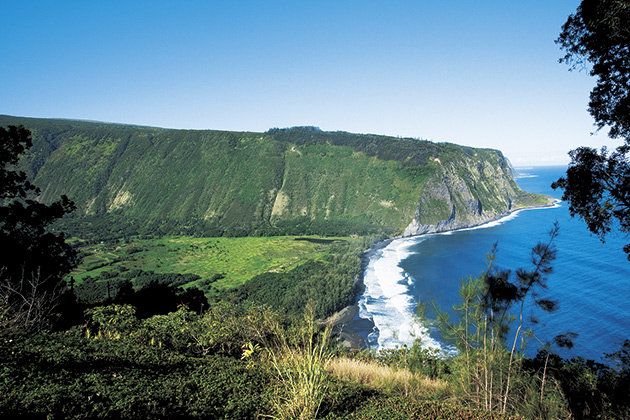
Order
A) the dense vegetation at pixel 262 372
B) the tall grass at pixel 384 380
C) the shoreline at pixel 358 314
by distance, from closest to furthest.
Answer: the dense vegetation at pixel 262 372 → the tall grass at pixel 384 380 → the shoreline at pixel 358 314

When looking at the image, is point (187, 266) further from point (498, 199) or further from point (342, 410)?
point (498, 199)

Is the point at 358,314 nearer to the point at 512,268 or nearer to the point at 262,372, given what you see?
the point at 512,268

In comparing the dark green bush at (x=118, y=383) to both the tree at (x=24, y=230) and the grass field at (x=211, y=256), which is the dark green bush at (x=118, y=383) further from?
the grass field at (x=211, y=256)

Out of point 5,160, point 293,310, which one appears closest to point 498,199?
point 293,310

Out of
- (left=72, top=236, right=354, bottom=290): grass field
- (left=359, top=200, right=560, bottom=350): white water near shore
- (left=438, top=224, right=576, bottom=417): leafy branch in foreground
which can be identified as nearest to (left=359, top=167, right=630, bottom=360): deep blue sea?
(left=359, top=200, right=560, bottom=350): white water near shore

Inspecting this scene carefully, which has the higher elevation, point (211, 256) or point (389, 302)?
point (389, 302)

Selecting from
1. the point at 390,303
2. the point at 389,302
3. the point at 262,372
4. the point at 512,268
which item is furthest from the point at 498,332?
the point at 512,268

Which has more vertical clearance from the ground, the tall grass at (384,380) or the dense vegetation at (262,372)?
the dense vegetation at (262,372)

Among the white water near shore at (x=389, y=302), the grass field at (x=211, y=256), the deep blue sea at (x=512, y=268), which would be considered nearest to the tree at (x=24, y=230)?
the deep blue sea at (x=512, y=268)
